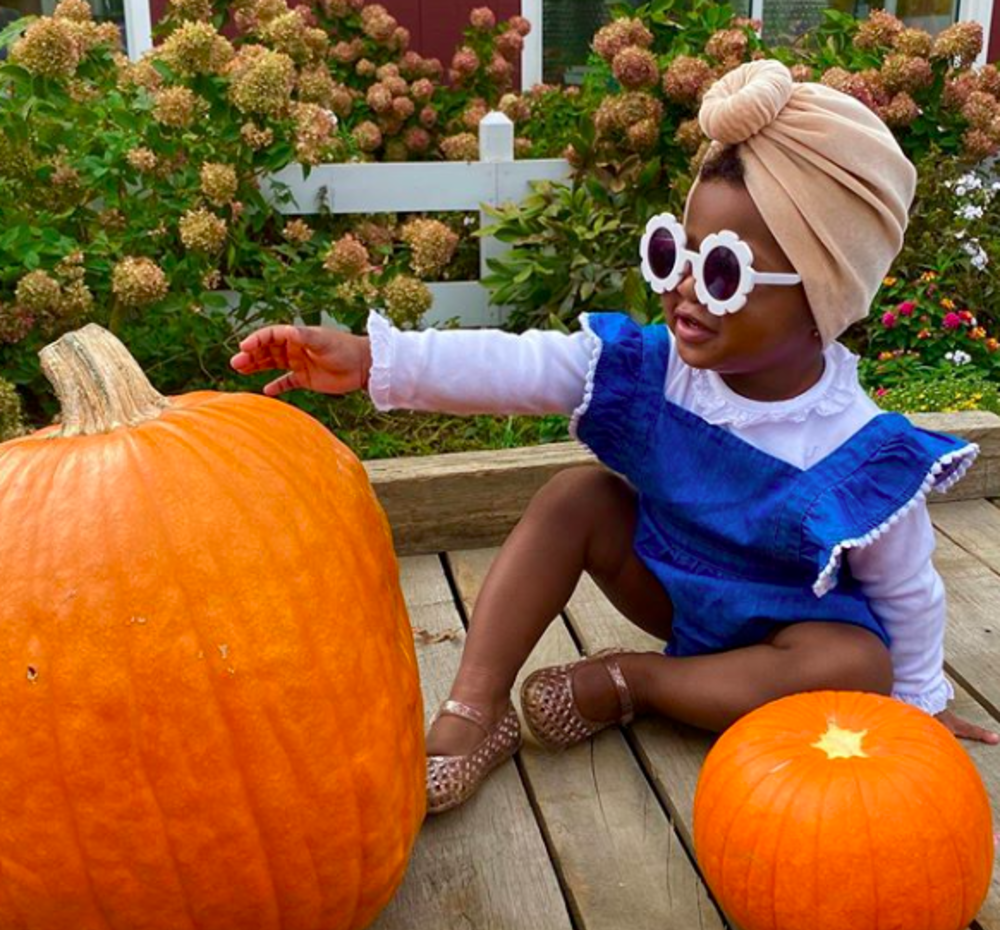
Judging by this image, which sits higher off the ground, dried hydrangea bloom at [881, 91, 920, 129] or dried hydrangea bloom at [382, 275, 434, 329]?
dried hydrangea bloom at [881, 91, 920, 129]

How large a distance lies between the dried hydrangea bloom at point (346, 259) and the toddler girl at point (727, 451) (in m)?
1.08

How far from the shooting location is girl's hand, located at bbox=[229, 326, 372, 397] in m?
1.77

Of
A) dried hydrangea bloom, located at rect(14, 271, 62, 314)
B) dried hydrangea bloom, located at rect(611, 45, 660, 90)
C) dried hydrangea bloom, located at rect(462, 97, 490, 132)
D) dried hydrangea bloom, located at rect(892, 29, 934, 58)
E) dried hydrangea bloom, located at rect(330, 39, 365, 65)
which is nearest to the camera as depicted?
dried hydrangea bloom, located at rect(14, 271, 62, 314)

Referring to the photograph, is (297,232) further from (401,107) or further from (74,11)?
(401,107)

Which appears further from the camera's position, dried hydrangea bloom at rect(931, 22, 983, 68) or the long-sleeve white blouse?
dried hydrangea bloom at rect(931, 22, 983, 68)

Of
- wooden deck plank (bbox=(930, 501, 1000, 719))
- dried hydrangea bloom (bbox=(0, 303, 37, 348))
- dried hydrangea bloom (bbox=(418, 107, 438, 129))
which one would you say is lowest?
wooden deck plank (bbox=(930, 501, 1000, 719))

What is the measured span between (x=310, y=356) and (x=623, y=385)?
46 centimetres

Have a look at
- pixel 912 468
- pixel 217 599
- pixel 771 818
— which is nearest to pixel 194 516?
pixel 217 599

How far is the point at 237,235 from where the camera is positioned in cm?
301

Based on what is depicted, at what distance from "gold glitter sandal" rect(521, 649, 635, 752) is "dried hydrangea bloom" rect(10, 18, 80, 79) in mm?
1626

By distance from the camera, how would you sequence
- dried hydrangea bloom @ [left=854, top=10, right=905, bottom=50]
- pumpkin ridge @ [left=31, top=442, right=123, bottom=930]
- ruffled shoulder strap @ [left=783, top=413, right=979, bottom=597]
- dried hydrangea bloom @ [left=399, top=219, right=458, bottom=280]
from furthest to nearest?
dried hydrangea bloom @ [left=854, top=10, right=905, bottom=50]
dried hydrangea bloom @ [left=399, top=219, right=458, bottom=280]
ruffled shoulder strap @ [left=783, top=413, right=979, bottom=597]
pumpkin ridge @ [left=31, top=442, right=123, bottom=930]

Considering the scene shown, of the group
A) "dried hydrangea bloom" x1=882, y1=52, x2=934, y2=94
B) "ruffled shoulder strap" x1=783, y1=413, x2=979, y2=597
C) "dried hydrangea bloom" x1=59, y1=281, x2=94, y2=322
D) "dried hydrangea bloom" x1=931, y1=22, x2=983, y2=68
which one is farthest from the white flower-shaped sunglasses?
"dried hydrangea bloom" x1=931, y1=22, x2=983, y2=68

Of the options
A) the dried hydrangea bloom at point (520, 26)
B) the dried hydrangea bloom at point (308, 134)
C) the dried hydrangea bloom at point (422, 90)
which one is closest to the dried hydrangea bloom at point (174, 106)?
the dried hydrangea bloom at point (308, 134)

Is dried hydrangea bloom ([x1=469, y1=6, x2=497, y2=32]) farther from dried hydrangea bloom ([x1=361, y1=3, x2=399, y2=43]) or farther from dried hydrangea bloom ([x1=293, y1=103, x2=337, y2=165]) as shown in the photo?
dried hydrangea bloom ([x1=293, y1=103, x2=337, y2=165])
